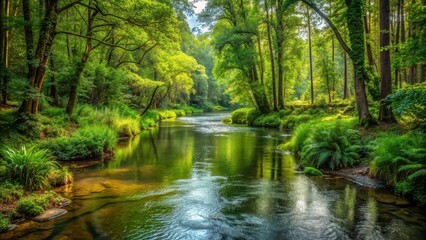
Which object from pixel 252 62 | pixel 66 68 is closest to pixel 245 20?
pixel 252 62

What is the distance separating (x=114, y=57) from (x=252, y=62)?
561 inches

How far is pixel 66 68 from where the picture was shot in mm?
15883

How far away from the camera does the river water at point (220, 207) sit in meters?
5.70

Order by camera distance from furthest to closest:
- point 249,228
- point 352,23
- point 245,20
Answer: point 245,20 < point 352,23 < point 249,228

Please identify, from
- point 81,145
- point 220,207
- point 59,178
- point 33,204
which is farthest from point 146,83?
point 220,207

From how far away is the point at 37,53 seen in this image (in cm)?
1138

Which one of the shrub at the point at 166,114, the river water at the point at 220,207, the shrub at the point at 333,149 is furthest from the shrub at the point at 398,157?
the shrub at the point at 166,114

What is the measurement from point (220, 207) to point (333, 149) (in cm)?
617

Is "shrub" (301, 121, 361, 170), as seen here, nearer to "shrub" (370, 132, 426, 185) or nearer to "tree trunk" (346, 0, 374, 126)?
"shrub" (370, 132, 426, 185)

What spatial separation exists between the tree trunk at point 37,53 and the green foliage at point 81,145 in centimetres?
184

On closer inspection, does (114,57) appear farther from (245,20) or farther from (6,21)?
(6,21)

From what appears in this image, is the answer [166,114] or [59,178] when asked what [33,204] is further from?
[166,114]

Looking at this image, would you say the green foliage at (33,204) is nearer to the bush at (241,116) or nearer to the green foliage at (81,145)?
the green foliage at (81,145)

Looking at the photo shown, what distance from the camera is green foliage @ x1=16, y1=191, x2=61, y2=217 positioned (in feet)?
20.2
